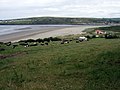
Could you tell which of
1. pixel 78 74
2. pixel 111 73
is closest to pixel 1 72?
pixel 78 74

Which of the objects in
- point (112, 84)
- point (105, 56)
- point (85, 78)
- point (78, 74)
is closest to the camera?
point (112, 84)

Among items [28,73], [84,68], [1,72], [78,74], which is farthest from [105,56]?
[1,72]

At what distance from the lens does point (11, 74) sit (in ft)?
78.5

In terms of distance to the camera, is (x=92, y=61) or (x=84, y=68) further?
(x=92, y=61)

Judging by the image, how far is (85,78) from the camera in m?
21.0

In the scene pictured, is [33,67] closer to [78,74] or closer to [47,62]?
[47,62]

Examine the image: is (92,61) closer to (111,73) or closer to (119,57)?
(119,57)

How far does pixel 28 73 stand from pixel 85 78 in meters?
5.47

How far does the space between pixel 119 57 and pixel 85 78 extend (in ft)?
24.4

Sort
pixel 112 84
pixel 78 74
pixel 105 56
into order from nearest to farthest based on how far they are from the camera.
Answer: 1. pixel 112 84
2. pixel 78 74
3. pixel 105 56

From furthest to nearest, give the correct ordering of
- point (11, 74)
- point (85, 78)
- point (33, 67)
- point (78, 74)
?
point (33, 67), point (11, 74), point (78, 74), point (85, 78)

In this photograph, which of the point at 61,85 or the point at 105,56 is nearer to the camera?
the point at 61,85

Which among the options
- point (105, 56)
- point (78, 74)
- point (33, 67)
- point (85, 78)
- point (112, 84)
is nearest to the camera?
point (112, 84)

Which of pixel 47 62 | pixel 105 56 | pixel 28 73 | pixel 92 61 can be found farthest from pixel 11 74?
pixel 105 56
